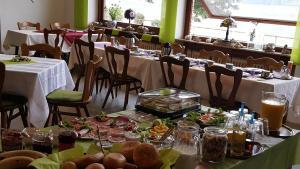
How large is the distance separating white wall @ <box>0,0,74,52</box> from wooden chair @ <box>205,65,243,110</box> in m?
4.91

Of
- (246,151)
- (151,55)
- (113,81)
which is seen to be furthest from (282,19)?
(246,151)

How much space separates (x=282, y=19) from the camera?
5.26 m

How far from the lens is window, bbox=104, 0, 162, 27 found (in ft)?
22.3

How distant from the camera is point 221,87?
11.3 feet

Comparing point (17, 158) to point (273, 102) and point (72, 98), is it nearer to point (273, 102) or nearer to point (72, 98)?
point (273, 102)

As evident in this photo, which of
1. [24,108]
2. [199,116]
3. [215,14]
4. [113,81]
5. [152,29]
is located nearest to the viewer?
[199,116]

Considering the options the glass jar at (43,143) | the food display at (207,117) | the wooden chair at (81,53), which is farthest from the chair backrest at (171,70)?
the glass jar at (43,143)

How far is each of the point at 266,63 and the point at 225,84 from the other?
3.41 ft

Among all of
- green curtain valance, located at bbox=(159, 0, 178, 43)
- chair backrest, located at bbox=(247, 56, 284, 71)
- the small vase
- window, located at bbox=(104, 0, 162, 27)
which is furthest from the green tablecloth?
the small vase

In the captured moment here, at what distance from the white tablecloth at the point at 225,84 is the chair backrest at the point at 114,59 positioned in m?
0.14

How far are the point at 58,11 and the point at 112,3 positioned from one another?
121cm

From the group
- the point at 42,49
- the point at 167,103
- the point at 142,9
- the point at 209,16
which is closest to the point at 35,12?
the point at 142,9

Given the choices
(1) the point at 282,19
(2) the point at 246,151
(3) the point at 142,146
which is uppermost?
(1) the point at 282,19

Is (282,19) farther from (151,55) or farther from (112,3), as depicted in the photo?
(112,3)
